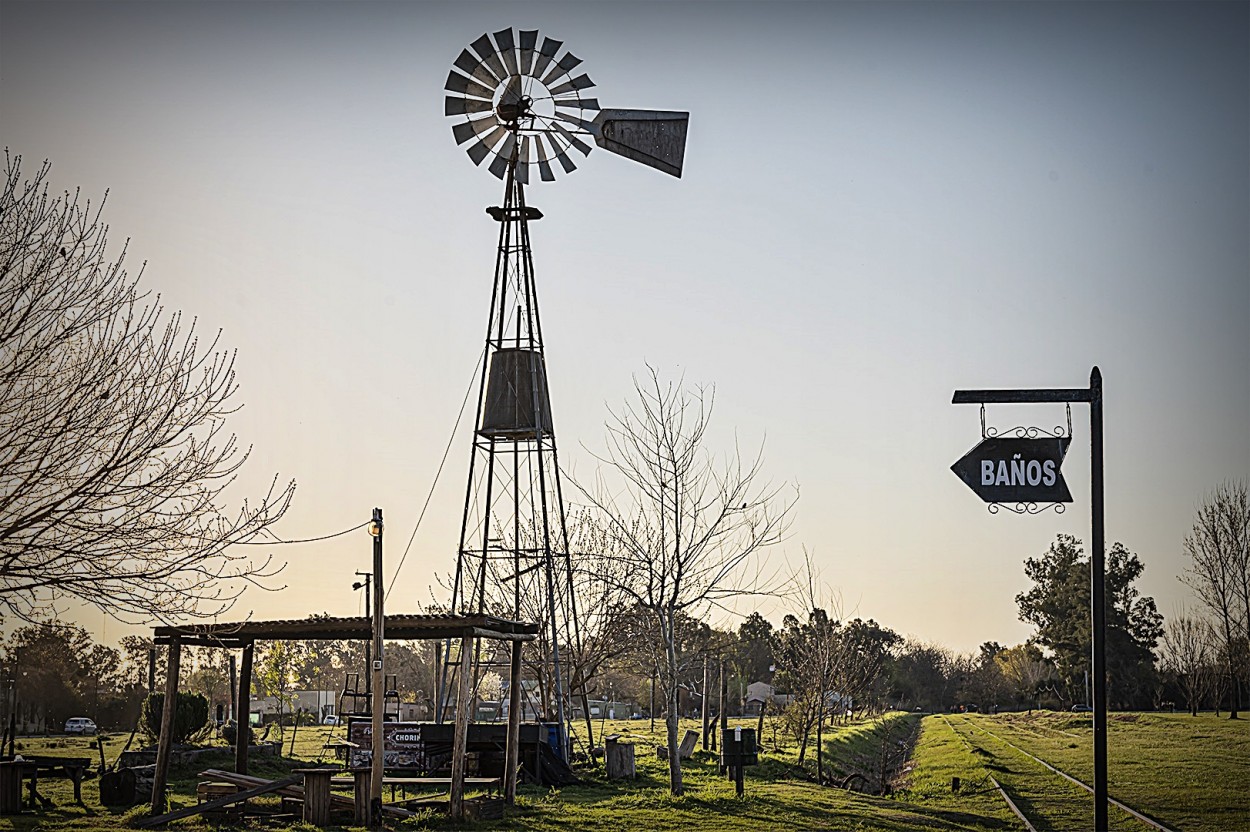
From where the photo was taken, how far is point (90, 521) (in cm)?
1234

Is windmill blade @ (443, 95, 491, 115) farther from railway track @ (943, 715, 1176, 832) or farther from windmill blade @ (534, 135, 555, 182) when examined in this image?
railway track @ (943, 715, 1176, 832)

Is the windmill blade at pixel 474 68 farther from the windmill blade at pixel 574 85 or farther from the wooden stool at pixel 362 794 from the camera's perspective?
the wooden stool at pixel 362 794

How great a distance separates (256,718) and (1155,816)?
45.3 meters

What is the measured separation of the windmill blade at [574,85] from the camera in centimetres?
2188

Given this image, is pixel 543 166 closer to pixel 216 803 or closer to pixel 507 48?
pixel 507 48

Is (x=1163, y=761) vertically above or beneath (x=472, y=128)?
beneath

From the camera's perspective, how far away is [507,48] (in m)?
21.8

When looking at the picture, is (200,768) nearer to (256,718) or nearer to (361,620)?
(361,620)

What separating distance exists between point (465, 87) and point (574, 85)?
193 centimetres

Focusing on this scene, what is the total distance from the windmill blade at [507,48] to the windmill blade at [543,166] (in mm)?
1466

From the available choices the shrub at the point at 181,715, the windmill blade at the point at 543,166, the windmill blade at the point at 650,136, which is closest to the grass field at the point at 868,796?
the shrub at the point at 181,715

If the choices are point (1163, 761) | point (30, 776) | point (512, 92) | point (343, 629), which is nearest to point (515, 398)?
point (512, 92)

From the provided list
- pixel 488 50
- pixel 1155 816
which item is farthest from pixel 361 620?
pixel 1155 816

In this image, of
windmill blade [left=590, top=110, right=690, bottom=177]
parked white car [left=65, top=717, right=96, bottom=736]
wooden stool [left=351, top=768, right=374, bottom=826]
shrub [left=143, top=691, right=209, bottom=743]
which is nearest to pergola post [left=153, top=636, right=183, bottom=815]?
wooden stool [left=351, top=768, right=374, bottom=826]
